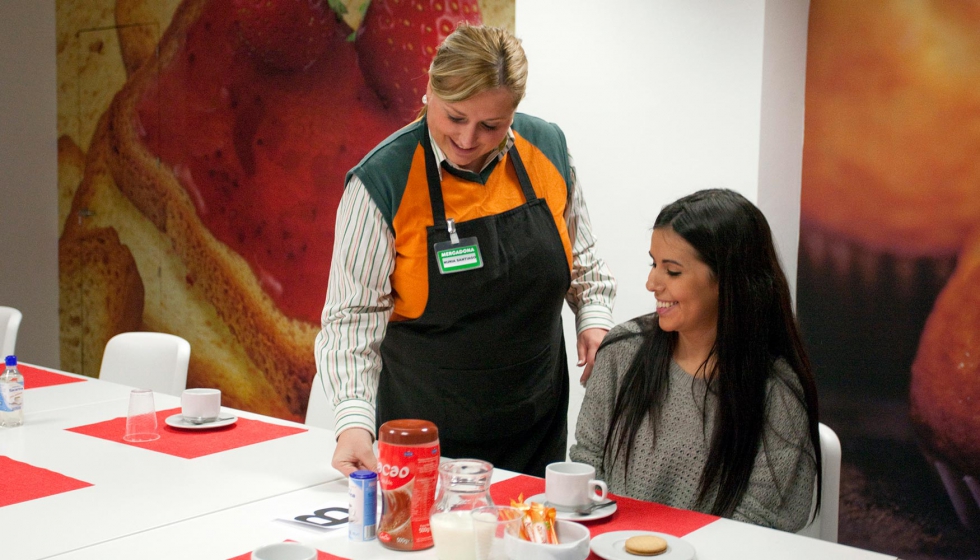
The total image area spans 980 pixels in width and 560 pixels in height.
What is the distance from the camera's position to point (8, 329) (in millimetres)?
3238

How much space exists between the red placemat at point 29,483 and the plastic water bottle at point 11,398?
1.06 feet

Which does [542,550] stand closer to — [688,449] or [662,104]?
[688,449]

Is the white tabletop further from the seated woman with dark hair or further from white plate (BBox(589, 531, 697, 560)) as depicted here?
white plate (BBox(589, 531, 697, 560))

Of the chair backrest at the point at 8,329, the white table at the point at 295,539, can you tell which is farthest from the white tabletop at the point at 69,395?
the white table at the point at 295,539

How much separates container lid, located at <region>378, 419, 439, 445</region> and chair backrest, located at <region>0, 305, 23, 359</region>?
2409 millimetres

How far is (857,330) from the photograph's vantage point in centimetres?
282

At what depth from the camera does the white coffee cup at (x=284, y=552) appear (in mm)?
1160

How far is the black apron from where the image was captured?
1.93 meters

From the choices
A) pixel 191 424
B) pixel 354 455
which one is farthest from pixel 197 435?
pixel 354 455

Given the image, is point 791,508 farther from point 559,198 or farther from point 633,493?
point 559,198

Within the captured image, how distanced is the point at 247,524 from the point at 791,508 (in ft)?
3.27

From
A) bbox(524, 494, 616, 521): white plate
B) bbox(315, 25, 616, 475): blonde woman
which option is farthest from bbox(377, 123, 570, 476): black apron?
bbox(524, 494, 616, 521): white plate

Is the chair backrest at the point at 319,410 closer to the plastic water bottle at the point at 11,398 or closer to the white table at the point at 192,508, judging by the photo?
the white table at the point at 192,508

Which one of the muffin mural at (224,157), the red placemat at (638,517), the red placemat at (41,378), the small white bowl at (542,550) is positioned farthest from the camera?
the muffin mural at (224,157)
